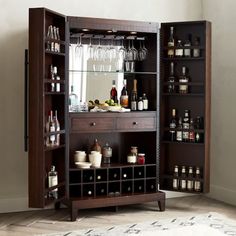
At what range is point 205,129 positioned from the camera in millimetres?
5641

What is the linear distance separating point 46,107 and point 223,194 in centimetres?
249

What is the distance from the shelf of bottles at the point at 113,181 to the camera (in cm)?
546

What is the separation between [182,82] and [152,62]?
1.34 ft

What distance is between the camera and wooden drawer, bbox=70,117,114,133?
5.34 meters

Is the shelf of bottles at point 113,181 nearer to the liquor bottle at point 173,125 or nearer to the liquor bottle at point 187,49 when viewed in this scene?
the liquor bottle at point 173,125

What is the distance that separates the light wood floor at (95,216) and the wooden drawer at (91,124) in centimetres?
94

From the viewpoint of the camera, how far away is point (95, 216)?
17.9ft

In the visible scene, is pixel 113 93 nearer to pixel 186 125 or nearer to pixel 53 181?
pixel 186 125

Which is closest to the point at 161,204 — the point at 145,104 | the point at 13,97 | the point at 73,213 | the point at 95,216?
the point at 95,216

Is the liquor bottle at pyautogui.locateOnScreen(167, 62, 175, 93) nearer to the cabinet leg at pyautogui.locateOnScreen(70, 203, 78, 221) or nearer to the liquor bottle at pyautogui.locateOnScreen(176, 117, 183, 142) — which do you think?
the liquor bottle at pyautogui.locateOnScreen(176, 117, 183, 142)

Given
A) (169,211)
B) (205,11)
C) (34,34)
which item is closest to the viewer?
(34,34)

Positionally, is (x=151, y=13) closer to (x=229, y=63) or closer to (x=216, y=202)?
(x=229, y=63)

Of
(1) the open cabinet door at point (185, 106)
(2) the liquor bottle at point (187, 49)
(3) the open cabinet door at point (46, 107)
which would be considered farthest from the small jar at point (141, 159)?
(2) the liquor bottle at point (187, 49)

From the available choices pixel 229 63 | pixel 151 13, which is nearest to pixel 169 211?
pixel 229 63
